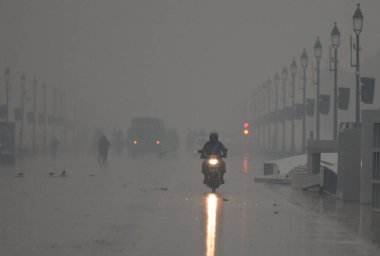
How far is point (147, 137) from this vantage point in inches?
3285

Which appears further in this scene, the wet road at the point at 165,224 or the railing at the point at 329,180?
the railing at the point at 329,180

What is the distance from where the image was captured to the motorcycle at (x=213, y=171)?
100ft

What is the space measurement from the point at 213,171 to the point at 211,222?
1109cm

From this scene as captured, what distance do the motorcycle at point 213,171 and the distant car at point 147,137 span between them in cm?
4936

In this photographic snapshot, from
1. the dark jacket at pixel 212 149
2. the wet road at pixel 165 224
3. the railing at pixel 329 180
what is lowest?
the wet road at pixel 165 224

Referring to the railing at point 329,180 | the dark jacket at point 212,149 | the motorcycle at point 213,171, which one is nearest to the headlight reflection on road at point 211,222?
the motorcycle at point 213,171

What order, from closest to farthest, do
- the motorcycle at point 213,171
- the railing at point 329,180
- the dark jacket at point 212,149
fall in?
the railing at point 329,180 < the motorcycle at point 213,171 < the dark jacket at point 212,149

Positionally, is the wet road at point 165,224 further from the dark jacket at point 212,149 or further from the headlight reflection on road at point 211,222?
the dark jacket at point 212,149

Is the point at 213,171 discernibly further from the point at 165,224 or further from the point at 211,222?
the point at 165,224

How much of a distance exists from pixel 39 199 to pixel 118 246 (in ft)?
34.9

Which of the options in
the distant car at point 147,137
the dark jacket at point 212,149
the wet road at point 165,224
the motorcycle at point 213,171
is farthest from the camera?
the distant car at point 147,137

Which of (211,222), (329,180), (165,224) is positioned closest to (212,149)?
(329,180)

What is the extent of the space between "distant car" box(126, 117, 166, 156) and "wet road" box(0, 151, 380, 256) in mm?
50668

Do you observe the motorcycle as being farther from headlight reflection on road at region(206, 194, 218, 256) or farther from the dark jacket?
headlight reflection on road at region(206, 194, 218, 256)
